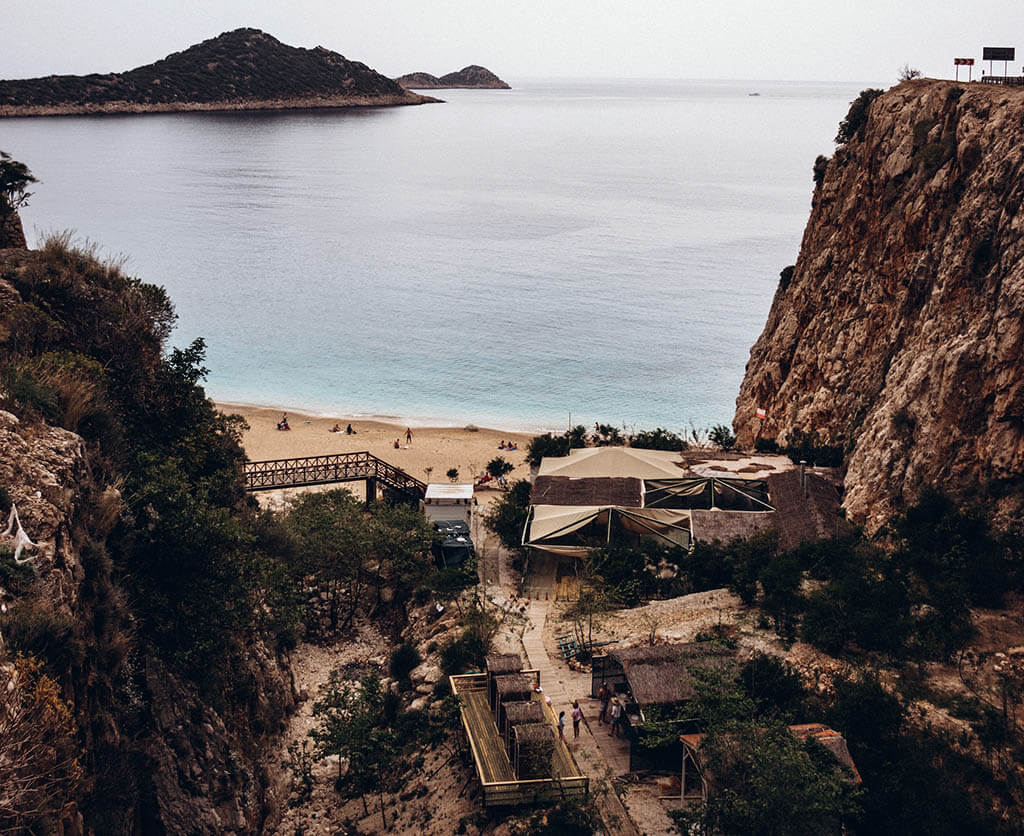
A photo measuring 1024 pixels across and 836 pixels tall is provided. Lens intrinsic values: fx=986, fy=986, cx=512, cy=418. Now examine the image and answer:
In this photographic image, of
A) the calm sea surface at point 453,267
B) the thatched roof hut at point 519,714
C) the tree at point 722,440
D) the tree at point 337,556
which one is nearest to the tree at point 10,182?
the tree at point 337,556

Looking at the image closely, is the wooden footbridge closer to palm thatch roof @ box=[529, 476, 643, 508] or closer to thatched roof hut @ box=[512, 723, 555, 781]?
palm thatch roof @ box=[529, 476, 643, 508]

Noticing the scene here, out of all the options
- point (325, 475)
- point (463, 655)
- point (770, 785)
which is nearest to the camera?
point (770, 785)

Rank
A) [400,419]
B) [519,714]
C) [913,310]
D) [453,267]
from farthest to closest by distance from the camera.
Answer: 1. [453,267]
2. [400,419]
3. [913,310]
4. [519,714]

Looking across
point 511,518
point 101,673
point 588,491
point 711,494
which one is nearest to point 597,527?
point 588,491

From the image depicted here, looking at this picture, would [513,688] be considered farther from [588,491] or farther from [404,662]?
[588,491]

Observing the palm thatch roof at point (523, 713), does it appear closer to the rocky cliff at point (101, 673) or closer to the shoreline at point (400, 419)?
the rocky cliff at point (101, 673)

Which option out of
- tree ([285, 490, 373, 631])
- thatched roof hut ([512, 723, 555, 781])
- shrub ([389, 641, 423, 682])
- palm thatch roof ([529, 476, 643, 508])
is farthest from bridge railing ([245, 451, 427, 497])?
thatched roof hut ([512, 723, 555, 781])
